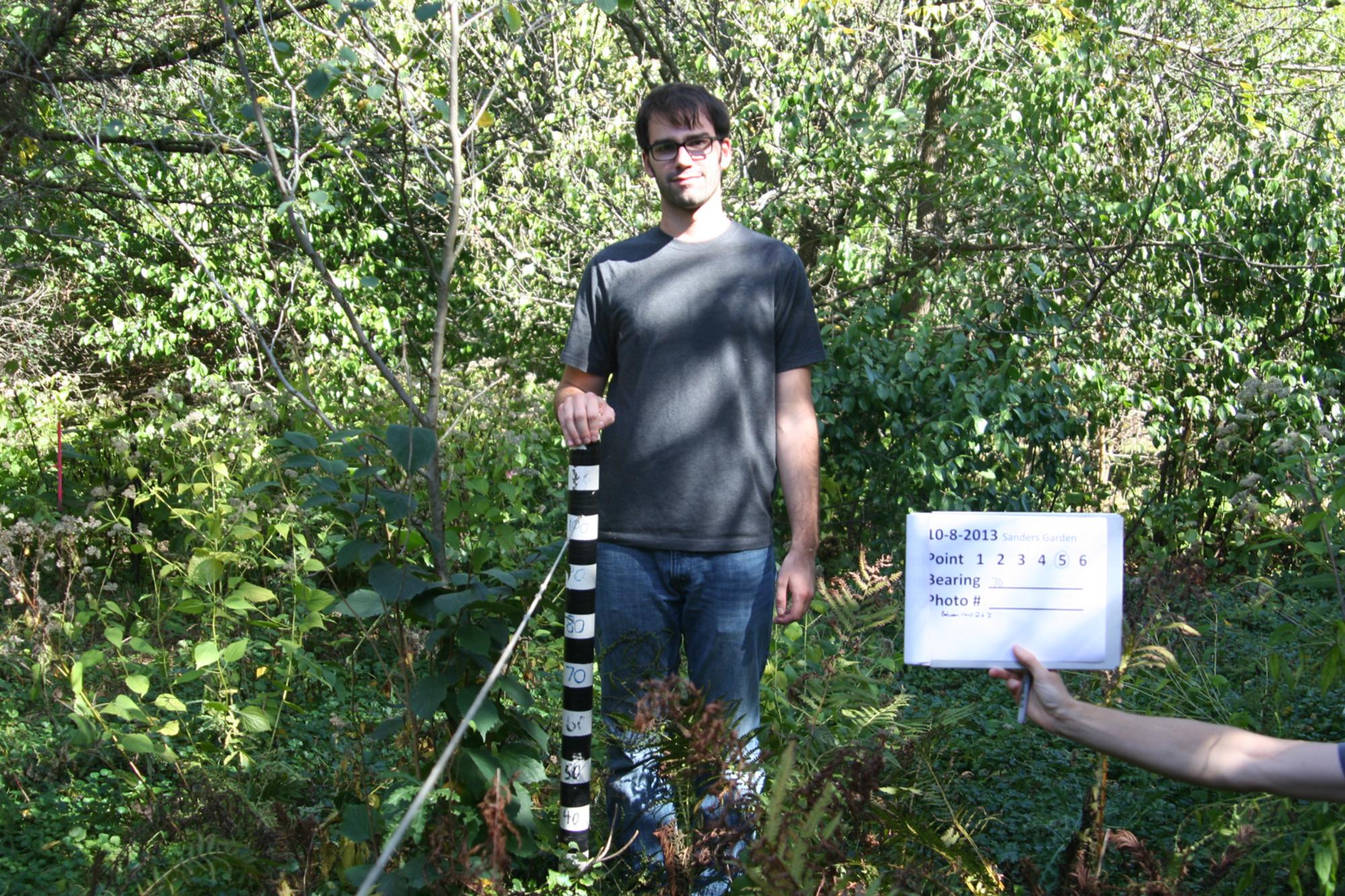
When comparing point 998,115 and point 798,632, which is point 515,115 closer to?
point 998,115

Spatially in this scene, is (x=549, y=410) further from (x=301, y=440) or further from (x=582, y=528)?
(x=301, y=440)

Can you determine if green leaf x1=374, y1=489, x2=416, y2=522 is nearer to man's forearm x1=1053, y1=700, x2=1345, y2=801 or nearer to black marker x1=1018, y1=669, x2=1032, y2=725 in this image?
black marker x1=1018, y1=669, x2=1032, y2=725

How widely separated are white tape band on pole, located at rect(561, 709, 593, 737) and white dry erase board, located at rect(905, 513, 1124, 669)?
920 mm

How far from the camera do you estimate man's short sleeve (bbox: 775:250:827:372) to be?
2707 millimetres

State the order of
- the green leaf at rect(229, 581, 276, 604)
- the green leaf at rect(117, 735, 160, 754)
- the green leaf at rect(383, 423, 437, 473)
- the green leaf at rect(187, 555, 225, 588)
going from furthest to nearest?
the green leaf at rect(187, 555, 225, 588), the green leaf at rect(229, 581, 276, 604), the green leaf at rect(117, 735, 160, 754), the green leaf at rect(383, 423, 437, 473)

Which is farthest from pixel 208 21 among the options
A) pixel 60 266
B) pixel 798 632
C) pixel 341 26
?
pixel 798 632

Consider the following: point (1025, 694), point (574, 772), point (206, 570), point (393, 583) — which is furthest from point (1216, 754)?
point (206, 570)

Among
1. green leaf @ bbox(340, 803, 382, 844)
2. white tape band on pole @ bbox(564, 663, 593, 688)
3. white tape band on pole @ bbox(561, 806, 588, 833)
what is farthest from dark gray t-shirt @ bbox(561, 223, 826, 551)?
green leaf @ bbox(340, 803, 382, 844)

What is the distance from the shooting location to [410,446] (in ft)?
7.51

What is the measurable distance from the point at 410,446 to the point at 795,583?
0.92 m

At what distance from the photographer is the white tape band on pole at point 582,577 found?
2.62 m

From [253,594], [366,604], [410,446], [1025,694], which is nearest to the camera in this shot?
[1025,694]

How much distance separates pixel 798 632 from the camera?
13.5 ft

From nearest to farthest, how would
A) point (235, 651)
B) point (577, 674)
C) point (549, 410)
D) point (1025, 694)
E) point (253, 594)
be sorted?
point (1025, 694) → point (577, 674) → point (235, 651) → point (253, 594) → point (549, 410)
